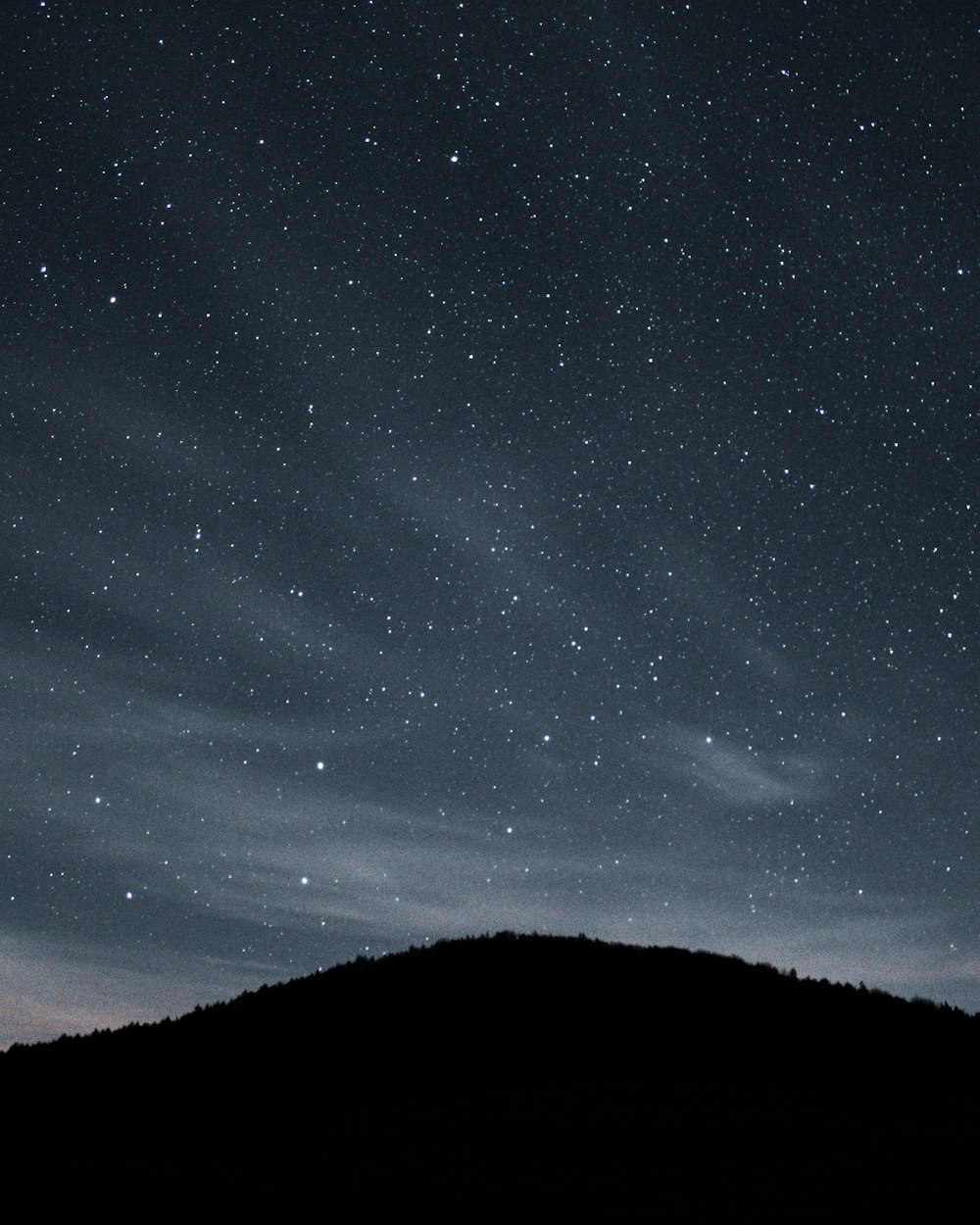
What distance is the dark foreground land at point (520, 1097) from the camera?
9.38 m

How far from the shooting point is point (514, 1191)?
9242 millimetres

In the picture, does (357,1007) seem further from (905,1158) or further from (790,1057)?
(905,1158)

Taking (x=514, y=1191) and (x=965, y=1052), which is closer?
(x=514, y=1191)

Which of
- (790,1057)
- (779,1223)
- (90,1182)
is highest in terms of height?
(790,1057)

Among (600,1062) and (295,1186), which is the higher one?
(600,1062)

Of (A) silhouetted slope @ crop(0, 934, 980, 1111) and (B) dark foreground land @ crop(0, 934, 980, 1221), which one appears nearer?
(B) dark foreground land @ crop(0, 934, 980, 1221)

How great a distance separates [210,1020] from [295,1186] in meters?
10.7

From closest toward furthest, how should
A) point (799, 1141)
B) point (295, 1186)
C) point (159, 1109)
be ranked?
point (295, 1186) → point (799, 1141) → point (159, 1109)

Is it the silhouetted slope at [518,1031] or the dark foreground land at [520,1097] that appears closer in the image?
the dark foreground land at [520,1097]

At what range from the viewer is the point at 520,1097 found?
1325 cm

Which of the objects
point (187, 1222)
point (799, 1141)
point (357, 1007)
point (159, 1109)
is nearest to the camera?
point (187, 1222)

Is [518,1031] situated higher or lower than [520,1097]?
higher

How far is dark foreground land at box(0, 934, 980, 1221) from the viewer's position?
9.38 m

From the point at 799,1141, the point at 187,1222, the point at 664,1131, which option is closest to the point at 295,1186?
the point at 187,1222
